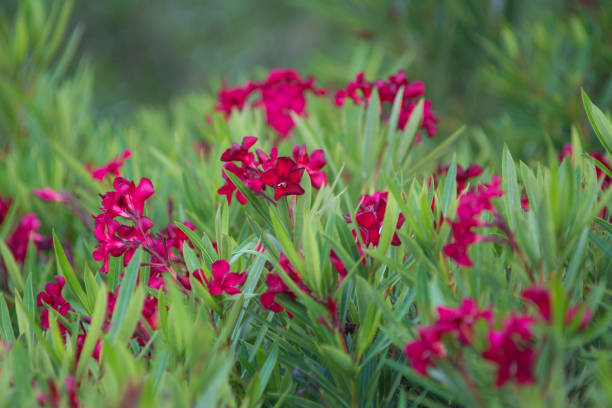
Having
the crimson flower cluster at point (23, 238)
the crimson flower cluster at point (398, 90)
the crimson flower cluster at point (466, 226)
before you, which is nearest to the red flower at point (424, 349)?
the crimson flower cluster at point (466, 226)

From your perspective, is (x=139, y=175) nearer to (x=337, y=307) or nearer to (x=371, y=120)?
(x=371, y=120)

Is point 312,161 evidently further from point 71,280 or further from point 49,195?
point 49,195

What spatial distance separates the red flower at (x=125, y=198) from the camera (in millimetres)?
894

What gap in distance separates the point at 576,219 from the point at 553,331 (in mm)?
207

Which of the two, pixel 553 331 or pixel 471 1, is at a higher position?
pixel 471 1

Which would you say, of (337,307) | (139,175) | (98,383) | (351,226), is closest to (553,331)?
(337,307)

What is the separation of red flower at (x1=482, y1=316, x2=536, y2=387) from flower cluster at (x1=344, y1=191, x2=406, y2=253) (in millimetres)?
285

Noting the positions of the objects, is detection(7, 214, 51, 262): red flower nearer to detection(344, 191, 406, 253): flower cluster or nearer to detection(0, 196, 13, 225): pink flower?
detection(0, 196, 13, 225): pink flower

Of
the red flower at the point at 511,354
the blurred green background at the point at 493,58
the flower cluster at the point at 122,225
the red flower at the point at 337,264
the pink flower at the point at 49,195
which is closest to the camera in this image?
the red flower at the point at 511,354

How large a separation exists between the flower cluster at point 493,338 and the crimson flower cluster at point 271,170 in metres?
0.32

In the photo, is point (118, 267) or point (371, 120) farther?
point (371, 120)

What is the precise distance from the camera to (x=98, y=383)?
2.41 feet

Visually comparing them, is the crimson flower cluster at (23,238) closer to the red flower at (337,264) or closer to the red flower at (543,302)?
the red flower at (337,264)

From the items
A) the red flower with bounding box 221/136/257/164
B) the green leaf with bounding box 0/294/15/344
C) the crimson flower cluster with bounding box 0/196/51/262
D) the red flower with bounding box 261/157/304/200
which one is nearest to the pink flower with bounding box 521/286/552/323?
the red flower with bounding box 261/157/304/200
